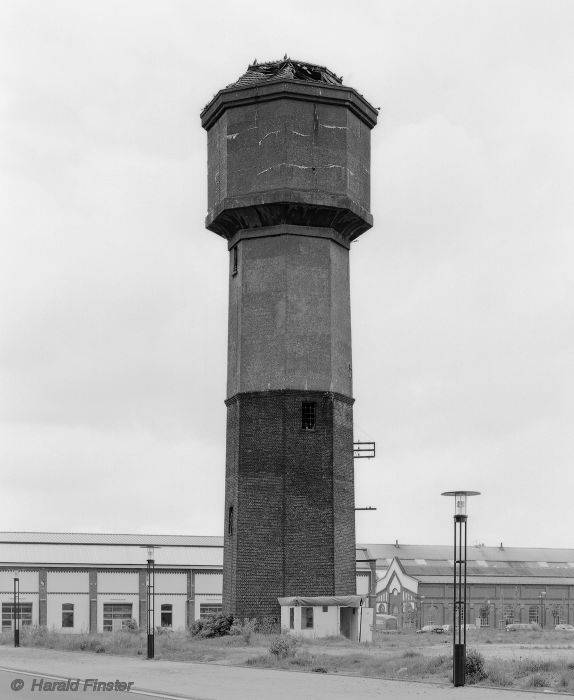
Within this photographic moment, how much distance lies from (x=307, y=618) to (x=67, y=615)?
34964mm

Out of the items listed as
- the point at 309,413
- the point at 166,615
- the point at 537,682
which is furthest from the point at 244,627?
the point at 166,615

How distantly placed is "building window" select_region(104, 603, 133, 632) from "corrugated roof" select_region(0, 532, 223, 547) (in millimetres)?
5718

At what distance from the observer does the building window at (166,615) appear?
69500 millimetres

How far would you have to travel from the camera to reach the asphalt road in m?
19.5

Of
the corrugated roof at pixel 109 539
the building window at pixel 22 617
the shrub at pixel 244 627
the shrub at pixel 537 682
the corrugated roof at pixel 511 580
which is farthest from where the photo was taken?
the corrugated roof at pixel 511 580

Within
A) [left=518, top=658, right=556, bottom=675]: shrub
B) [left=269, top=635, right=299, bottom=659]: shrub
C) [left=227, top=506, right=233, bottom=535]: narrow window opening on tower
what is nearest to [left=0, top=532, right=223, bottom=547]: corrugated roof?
[left=227, top=506, right=233, bottom=535]: narrow window opening on tower

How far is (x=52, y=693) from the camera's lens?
20031mm

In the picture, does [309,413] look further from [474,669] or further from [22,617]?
[22,617]

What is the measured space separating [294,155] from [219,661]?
1744cm

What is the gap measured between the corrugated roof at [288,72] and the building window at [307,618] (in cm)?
1783

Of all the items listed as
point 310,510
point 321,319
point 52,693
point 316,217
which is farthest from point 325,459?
point 52,693

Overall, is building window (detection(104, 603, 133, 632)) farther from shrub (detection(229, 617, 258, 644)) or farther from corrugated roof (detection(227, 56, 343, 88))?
corrugated roof (detection(227, 56, 343, 88))

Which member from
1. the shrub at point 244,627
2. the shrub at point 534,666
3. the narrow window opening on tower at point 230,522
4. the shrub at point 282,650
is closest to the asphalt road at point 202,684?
the shrub at point 282,650

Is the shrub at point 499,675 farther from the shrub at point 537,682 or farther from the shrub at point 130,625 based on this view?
the shrub at point 130,625
